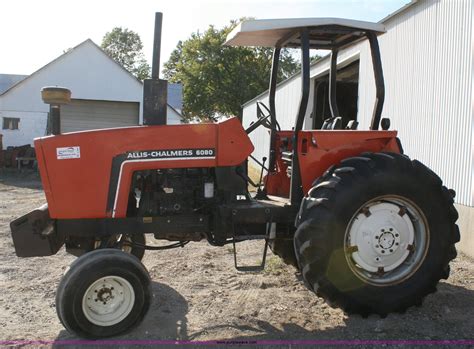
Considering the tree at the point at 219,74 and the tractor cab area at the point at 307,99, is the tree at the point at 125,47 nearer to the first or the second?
the tree at the point at 219,74

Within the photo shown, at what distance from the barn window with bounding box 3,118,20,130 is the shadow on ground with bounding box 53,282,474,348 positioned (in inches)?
843

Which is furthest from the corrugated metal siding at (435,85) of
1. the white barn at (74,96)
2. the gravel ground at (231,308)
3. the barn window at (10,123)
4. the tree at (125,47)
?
the tree at (125,47)

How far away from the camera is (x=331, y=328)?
3.94 m

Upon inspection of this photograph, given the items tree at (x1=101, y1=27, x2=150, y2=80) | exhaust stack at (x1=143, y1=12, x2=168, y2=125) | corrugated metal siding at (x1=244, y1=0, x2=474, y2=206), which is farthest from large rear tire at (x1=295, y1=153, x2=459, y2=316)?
tree at (x1=101, y1=27, x2=150, y2=80)

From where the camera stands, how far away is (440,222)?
4090 millimetres

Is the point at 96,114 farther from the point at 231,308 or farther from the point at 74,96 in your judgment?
the point at 231,308

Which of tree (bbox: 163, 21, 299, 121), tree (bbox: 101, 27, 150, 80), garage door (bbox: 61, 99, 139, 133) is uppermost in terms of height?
tree (bbox: 101, 27, 150, 80)

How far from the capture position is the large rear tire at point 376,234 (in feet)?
12.6

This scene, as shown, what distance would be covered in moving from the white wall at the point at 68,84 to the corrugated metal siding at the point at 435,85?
16732 millimetres

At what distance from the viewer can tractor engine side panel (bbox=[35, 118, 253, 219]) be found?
4012mm

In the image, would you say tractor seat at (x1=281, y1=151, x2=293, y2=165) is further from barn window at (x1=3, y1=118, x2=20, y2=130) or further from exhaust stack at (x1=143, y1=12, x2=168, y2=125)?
barn window at (x1=3, y1=118, x2=20, y2=130)

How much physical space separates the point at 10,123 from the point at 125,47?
158ft

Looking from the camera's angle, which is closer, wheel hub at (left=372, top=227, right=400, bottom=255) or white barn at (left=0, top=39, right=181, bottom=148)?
wheel hub at (left=372, top=227, right=400, bottom=255)

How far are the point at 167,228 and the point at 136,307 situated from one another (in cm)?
72
